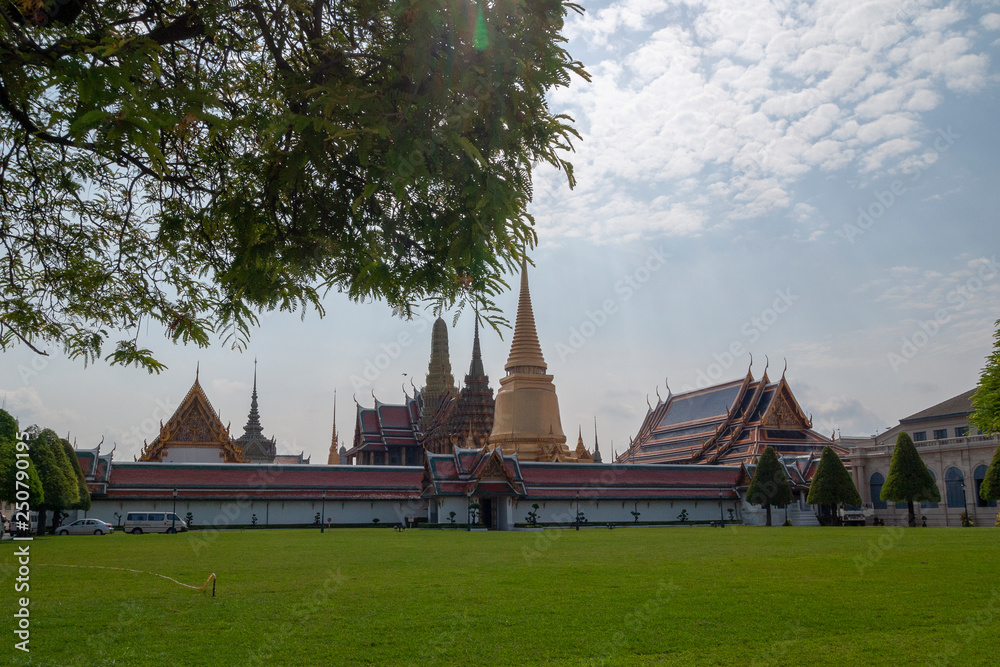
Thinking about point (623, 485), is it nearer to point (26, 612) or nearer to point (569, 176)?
point (26, 612)

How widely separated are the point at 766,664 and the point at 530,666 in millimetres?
2138

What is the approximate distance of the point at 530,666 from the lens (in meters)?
6.80

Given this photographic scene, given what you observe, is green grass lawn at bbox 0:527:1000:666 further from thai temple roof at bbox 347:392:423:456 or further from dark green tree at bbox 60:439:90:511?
thai temple roof at bbox 347:392:423:456

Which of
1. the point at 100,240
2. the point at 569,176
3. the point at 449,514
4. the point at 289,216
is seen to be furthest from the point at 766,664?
the point at 449,514

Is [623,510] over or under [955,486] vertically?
under

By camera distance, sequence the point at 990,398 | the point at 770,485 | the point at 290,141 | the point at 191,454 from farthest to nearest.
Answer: the point at 191,454 < the point at 770,485 < the point at 990,398 < the point at 290,141

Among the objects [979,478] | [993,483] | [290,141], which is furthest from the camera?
[979,478]

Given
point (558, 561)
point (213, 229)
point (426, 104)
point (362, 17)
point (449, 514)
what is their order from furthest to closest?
1. point (449, 514)
2. point (558, 561)
3. point (213, 229)
4. point (362, 17)
5. point (426, 104)

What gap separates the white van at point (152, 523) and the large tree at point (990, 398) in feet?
111

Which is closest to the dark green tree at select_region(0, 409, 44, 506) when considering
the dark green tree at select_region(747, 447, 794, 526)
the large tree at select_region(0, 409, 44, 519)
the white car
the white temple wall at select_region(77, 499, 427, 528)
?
the large tree at select_region(0, 409, 44, 519)

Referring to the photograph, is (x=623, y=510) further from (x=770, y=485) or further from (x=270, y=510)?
(x=270, y=510)

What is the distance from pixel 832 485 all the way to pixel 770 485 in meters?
3.75

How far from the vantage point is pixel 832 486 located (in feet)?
143

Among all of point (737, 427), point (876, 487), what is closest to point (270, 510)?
point (737, 427)
